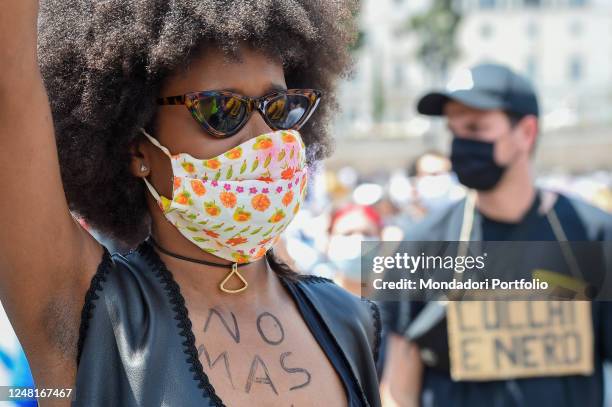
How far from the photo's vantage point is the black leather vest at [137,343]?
200 centimetres

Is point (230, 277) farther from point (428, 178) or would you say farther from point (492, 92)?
point (428, 178)

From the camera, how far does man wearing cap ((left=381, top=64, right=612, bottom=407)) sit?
370 cm

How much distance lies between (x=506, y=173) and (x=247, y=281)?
2039 millimetres

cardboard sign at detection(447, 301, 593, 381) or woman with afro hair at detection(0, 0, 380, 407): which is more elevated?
woman with afro hair at detection(0, 0, 380, 407)

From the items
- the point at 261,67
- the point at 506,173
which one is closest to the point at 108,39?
the point at 261,67

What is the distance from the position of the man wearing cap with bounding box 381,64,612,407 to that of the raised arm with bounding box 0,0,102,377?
199 cm

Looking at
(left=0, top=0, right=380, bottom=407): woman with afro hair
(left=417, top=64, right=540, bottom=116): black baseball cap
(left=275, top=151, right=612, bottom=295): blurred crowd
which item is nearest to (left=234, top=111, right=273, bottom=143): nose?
(left=0, top=0, right=380, bottom=407): woman with afro hair

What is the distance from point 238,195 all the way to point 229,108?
204 mm

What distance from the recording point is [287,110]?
2279 millimetres

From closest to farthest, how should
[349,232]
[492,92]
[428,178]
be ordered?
[492,92] < [349,232] < [428,178]

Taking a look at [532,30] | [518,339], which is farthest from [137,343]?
[532,30]

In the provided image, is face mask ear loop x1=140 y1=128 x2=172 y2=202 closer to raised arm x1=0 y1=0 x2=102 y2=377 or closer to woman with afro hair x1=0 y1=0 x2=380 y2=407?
woman with afro hair x1=0 y1=0 x2=380 y2=407

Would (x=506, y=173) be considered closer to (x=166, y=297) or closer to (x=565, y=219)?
(x=565, y=219)

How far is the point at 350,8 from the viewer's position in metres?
2.67
